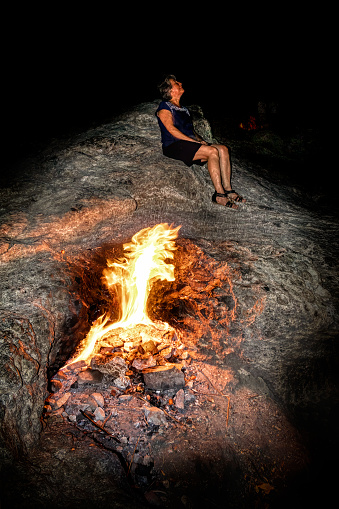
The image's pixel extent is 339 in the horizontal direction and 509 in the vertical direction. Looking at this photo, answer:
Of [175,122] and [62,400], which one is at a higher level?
[175,122]

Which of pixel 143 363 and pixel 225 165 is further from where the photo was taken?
pixel 225 165

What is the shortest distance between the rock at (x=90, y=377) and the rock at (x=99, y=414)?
0.43 metres

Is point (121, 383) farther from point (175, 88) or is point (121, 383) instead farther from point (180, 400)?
point (175, 88)

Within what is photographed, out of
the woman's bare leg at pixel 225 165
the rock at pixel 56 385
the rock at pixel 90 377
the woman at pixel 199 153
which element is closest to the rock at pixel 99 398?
the rock at pixel 90 377

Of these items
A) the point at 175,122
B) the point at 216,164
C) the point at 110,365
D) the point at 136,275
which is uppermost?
the point at 175,122

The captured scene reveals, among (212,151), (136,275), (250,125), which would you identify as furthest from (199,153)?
(250,125)

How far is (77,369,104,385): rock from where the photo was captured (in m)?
3.48

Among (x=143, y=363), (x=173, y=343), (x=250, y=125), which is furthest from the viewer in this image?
(x=250, y=125)

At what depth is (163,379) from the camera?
3598 mm

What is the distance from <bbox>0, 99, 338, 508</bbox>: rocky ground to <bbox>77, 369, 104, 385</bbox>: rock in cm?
4

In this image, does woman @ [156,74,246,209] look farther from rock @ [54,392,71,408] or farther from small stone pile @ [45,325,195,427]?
rock @ [54,392,71,408]

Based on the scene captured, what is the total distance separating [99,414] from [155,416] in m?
0.73

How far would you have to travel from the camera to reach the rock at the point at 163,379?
3.59 meters

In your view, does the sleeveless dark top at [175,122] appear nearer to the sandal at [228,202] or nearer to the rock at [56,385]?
the sandal at [228,202]
